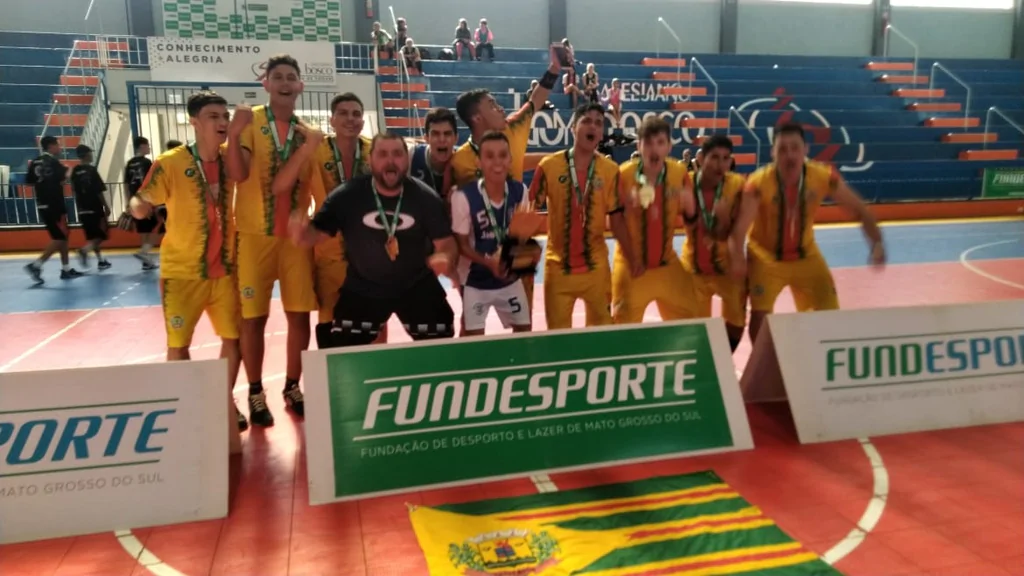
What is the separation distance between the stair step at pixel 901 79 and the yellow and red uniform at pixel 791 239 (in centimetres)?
2321

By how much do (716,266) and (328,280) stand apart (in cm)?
296

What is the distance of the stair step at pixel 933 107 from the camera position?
78.1 feet

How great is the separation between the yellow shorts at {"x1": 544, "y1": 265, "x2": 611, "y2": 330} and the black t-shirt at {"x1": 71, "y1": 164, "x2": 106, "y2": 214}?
9.62 m

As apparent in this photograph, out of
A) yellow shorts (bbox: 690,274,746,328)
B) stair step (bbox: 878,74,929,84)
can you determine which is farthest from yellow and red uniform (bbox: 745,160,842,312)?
stair step (bbox: 878,74,929,84)

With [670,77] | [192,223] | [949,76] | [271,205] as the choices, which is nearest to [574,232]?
[271,205]

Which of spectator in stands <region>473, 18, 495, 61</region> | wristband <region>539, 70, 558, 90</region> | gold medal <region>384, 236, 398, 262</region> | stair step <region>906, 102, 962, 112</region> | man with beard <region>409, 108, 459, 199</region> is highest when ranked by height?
spectator in stands <region>473, 18, 495, 61</region>

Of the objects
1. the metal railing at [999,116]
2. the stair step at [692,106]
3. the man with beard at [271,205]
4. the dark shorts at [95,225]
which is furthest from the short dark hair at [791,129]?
the metal railing at [999,116]

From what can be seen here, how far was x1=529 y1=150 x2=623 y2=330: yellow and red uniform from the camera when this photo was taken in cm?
507

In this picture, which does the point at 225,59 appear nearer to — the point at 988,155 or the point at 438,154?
the point at 438,154

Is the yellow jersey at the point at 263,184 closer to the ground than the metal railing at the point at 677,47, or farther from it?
closer to the ground

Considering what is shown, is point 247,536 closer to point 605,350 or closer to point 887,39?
point 605,350

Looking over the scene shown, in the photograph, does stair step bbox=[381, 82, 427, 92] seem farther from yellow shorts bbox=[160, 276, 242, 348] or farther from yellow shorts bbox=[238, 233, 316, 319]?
yellow shorts bbox=[160, 276, 242, 348]

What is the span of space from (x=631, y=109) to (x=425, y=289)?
18.1 metres

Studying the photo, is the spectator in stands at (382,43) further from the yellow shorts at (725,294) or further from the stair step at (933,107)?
the stair step at (933,107)
